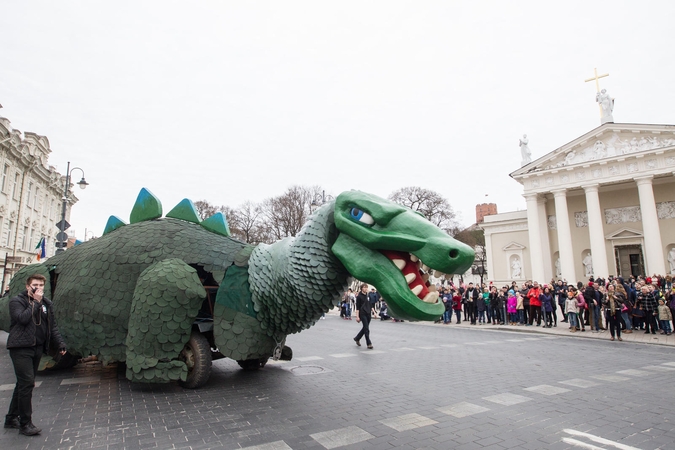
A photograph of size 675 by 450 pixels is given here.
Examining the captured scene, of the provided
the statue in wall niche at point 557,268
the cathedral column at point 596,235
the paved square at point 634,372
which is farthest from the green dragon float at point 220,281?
the statue in wall niche at point 557,268

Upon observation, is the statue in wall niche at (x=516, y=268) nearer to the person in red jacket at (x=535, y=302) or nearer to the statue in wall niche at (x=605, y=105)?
the statue in wall niche at (x=605, y=105)

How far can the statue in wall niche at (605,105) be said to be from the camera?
96.9 feet

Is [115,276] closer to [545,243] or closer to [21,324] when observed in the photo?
[21,324]

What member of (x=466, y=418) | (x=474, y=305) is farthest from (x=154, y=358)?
(x=474, y=305)

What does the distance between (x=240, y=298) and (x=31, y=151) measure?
32228 millimetres

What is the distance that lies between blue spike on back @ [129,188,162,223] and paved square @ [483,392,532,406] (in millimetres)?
5750

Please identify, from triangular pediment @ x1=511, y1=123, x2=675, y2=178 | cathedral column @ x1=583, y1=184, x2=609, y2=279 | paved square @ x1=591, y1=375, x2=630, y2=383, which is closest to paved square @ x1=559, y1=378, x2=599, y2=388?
paved square @ x1=591, y1=375, x2=630, y2=383

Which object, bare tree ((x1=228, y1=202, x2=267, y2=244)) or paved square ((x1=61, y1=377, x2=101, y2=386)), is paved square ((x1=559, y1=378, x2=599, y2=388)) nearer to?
paved square ((x1=61, y1=377, x2=101, y2=386))

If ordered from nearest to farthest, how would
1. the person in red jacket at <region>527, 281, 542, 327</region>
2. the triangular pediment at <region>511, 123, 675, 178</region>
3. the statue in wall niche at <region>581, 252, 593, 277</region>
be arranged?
the person in red jacket at <region>527, 281, 542, 327</region> < the triangular pediment at <region>511, 123, 675, 178</region> < the statue in wall niche at <region>581, 252, 593, 277</region>

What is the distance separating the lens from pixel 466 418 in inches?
173

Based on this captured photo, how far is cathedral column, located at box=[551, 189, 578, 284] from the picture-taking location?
2888 centimetres

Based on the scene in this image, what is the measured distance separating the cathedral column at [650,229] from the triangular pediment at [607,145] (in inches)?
90.4

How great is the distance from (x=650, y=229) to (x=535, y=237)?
23.4ft

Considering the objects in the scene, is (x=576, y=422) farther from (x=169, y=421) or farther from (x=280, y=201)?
(x=280, y=201)
